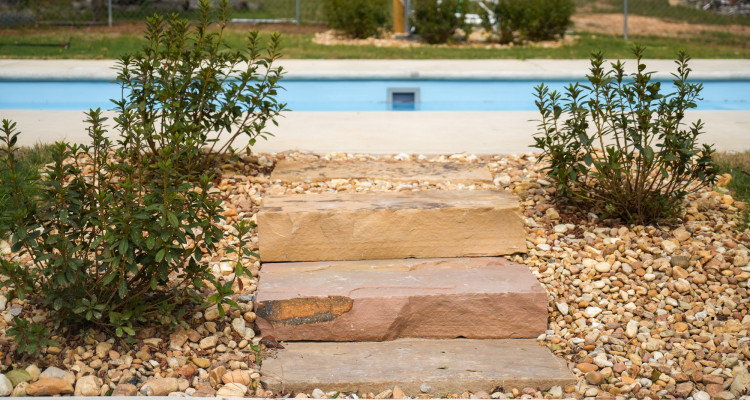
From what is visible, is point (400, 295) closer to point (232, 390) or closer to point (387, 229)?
point (387, 229)

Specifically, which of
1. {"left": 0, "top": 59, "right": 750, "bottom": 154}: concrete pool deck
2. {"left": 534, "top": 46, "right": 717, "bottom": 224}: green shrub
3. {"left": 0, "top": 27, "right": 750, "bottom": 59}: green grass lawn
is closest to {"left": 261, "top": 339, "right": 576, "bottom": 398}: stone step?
{"left": 534, "top": 46, "right": 717, "bottom": 224}: green shrub

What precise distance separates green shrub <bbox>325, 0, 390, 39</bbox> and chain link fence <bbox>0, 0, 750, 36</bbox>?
193 centimetres

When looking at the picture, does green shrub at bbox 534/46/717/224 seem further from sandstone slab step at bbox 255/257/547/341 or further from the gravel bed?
sandstone slab step at bbox 255/257/547/341

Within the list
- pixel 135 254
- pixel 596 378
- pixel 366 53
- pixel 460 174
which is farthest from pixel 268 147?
pixel 366 53

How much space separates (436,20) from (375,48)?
1.32m

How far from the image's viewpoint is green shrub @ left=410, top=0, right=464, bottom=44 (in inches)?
498

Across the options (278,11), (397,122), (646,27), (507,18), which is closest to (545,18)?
(507,18)

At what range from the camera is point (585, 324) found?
340cm

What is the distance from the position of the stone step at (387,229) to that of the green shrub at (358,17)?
9.81 meters

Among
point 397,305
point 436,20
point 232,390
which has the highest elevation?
point 436,20

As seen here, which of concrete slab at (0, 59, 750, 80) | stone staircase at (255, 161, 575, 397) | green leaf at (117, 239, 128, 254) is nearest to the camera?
green leaf at (117, 239, 128, 254)

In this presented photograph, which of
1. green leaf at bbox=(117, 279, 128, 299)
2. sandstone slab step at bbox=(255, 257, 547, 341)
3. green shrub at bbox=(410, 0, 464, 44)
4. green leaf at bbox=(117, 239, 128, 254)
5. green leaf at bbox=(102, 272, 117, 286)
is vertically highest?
green shrub at bbox=(410, 0, 464, 44)

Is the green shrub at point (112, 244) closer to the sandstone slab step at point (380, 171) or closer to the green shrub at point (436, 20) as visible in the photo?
the sandstone slab step at point (380, 171)

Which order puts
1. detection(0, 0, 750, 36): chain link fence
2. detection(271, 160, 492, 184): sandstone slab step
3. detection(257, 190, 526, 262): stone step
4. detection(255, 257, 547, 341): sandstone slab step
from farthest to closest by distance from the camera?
1. detection(0, 0, 750, 36): chain link fence
2. detection(271, 160, 492, 184): sandstone slab step
3. detection(257, 190, 526, 262): stone step
4. detection(255, 257, 547, 341): sandstone slab step
